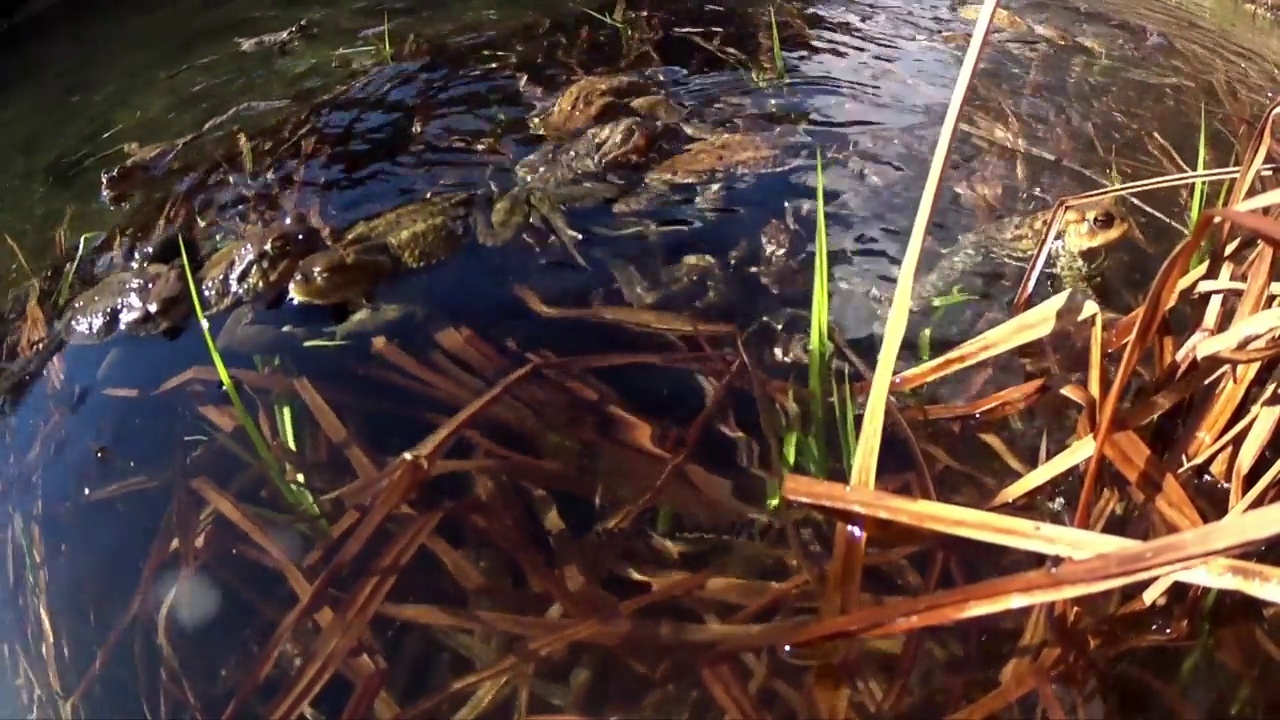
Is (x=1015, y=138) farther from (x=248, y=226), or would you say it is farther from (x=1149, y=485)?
(x=248, y=226)

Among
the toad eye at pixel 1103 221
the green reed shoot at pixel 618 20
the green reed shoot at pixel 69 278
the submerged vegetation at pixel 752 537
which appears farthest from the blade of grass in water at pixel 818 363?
the green reed shoot at pixel 618 20

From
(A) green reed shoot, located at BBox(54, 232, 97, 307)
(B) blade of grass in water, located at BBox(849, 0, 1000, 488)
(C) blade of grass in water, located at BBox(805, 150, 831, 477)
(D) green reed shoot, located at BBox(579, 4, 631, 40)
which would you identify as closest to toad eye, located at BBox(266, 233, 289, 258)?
(A) green reed shoot, located at BBox(54, 232, 97, 307)

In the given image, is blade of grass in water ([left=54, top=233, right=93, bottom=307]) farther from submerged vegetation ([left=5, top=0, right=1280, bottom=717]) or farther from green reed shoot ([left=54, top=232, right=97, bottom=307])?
submerged vegetation ([left=5, top=0, right=1280, bottom=717])

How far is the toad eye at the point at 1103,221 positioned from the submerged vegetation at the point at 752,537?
0.44 metres

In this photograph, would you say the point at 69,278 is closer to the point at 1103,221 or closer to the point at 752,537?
the point at 752,537

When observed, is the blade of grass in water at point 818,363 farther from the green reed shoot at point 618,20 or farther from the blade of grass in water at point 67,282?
the green reed shoot at point 618,20

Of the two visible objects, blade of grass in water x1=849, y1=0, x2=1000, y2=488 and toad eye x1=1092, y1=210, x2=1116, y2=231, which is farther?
toad eye x1=1092, y1=210, x2=1116, y2=231

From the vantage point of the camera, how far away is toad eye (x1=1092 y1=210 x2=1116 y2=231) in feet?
9.69

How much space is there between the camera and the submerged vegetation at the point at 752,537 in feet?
5.81

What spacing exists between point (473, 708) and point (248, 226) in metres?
2.73

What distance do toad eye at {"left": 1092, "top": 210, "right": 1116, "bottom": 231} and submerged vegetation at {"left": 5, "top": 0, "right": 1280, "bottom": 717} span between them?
1.45 feet

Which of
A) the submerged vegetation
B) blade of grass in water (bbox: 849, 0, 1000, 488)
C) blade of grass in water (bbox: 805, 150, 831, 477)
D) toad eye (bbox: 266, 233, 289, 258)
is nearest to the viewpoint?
blade of grass in water (bbox: 849, 0, 1000, 488)

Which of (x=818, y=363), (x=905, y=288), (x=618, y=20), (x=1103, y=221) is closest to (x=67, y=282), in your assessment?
(x=818, y=363)

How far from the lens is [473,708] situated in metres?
1.86
